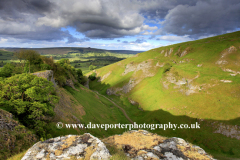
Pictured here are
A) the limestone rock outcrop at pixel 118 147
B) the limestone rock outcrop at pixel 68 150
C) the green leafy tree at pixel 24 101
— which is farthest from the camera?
the green leafy tree at pixel 24 101

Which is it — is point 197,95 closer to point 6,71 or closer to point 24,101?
point 24,101

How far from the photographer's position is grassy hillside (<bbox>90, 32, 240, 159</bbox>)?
37.5 metres

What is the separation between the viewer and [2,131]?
14.2 m

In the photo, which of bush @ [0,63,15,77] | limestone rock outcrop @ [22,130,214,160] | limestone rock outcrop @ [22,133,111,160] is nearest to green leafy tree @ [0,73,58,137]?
limestone rock outcrop @ [22,130,214,160]

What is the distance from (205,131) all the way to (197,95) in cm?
1725

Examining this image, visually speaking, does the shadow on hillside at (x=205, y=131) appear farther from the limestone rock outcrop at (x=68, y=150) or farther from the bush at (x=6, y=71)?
the bush at (x=6, y=71)

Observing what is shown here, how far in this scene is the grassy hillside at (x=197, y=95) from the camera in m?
37.5

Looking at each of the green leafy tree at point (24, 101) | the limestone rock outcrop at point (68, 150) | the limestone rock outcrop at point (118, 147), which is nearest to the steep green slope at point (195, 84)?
the limestone rock outcrop at point (118, 147)

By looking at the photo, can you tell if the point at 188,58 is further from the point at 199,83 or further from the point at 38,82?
the point at 38,82

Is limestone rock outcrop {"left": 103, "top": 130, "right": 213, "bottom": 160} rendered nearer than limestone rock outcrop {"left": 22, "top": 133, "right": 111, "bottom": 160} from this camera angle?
No

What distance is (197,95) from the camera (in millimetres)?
51562

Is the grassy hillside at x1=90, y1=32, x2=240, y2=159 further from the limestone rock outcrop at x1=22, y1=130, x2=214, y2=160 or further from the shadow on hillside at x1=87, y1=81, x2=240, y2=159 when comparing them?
the limestone rock outcrop at x1=22, y1=130, x2=214, y2=160

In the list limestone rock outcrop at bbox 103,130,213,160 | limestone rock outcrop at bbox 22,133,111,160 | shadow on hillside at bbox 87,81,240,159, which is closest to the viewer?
limestone rock outcrop at bbox 22,133,111,160

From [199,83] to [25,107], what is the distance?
66.2 meters
